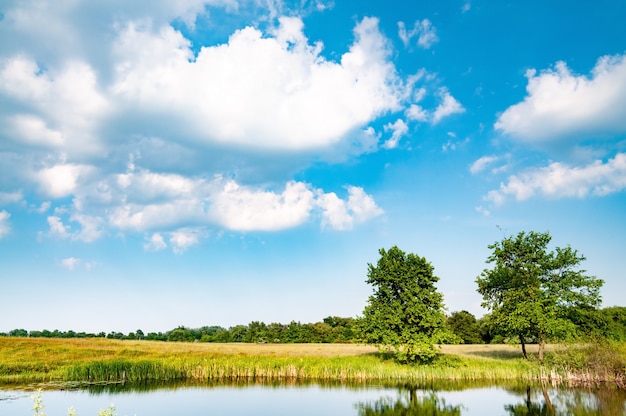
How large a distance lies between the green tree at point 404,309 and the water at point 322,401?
20.2 ft

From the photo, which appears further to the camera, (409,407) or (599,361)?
(599,361)

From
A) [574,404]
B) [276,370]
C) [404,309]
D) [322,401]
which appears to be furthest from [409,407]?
[276,370]

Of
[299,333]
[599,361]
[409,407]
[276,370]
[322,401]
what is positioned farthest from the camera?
[299,333]

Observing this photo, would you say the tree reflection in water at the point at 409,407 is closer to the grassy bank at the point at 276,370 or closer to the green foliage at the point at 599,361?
the grassy bank at the point at 276,370

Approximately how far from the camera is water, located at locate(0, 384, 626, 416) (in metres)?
27.2

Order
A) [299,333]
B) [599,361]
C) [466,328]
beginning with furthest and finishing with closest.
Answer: [299,333]
[466,328]
[599,361]

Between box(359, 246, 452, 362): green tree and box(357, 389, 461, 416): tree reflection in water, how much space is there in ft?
29.7

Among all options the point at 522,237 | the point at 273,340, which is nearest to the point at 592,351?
the point at 522,237

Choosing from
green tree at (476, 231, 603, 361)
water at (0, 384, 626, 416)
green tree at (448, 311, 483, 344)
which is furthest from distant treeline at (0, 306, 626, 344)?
water at (0, 384, 626, 416)

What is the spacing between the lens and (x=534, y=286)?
4372 cm

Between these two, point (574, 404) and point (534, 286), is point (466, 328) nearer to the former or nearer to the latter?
point (534, 286)

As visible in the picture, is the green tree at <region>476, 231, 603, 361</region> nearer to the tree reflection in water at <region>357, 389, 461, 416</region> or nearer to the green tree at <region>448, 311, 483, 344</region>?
the tree reflection in water at <region>357, 389, 461, 416</region>

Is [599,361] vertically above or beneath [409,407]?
above

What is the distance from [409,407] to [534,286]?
22.5m
